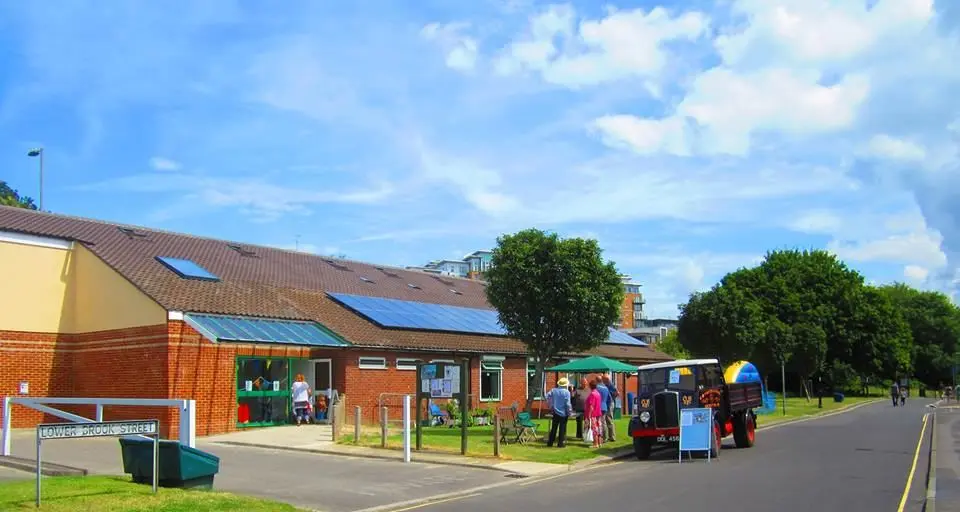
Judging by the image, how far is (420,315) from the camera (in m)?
33.5

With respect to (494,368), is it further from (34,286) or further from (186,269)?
(34,286)

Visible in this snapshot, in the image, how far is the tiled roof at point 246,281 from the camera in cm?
2548

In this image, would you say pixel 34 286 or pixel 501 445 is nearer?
pixel 501 445

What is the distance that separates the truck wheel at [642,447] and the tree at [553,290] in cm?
481

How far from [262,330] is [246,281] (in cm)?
500

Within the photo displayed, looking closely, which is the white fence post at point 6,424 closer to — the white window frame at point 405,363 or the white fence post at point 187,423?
the white fence post at point 187,423

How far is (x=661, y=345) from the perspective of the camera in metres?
76.9

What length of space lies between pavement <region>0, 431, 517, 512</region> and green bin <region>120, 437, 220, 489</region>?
1179 millimetres

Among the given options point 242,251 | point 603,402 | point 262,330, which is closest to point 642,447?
point 603,402

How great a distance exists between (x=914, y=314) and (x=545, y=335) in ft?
273

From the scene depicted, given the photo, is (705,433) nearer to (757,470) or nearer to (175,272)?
(757,470)

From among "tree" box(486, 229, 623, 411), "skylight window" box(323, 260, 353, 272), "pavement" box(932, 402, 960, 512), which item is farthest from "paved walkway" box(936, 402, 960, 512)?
"skylight window" box(323, 260, 353, 272)

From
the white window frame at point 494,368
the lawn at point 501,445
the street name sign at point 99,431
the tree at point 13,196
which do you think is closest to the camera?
the street name sign at point 99,431

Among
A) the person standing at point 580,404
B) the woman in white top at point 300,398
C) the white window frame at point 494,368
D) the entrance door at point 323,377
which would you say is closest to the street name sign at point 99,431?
the person standing at point 580,404
